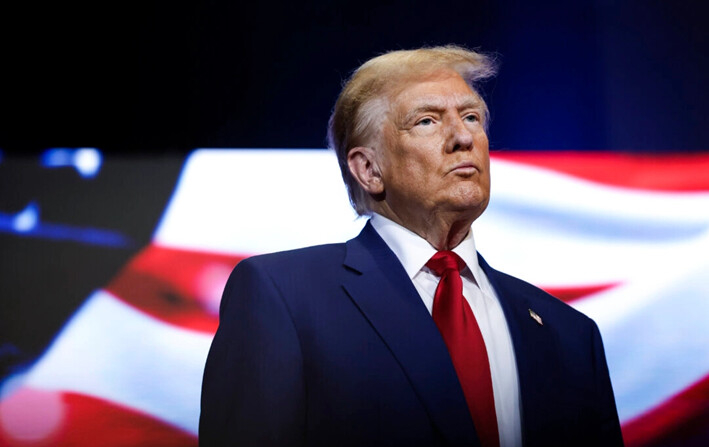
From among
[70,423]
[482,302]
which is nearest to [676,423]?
[482,302]

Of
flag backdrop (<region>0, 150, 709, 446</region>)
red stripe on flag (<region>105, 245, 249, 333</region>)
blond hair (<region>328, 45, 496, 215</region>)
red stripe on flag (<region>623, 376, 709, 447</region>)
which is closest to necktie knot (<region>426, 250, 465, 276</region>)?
blond hair (<region>328, 45, 496, 215</region>)

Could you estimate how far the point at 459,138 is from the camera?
1.65 metres

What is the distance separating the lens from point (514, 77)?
2.53 metres

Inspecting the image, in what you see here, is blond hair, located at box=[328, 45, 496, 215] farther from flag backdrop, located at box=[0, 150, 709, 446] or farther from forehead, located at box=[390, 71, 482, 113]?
flag backdrop, located at box=[0, 150, 709, 446]

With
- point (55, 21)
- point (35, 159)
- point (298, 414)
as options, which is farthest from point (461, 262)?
point (55, 21)

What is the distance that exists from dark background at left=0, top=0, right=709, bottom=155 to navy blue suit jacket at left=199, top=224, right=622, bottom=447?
3.06 ft

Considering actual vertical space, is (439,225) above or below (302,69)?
below

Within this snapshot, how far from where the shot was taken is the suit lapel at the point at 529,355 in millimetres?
1520

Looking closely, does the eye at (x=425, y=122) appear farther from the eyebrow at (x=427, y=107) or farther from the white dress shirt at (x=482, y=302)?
the white dress shirt at (x=482, y=302)

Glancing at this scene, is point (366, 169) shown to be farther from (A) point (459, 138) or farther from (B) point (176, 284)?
(B) point (176, 284)

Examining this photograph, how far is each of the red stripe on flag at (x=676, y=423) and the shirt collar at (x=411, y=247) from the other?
3.46 ft

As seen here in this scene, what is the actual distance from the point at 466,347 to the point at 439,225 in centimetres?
30

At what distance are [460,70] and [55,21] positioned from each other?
1.30m

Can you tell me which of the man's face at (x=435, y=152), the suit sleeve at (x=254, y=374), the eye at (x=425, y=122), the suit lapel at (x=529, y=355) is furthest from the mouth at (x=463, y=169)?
the suit sleeve at (x=254, y=374)
